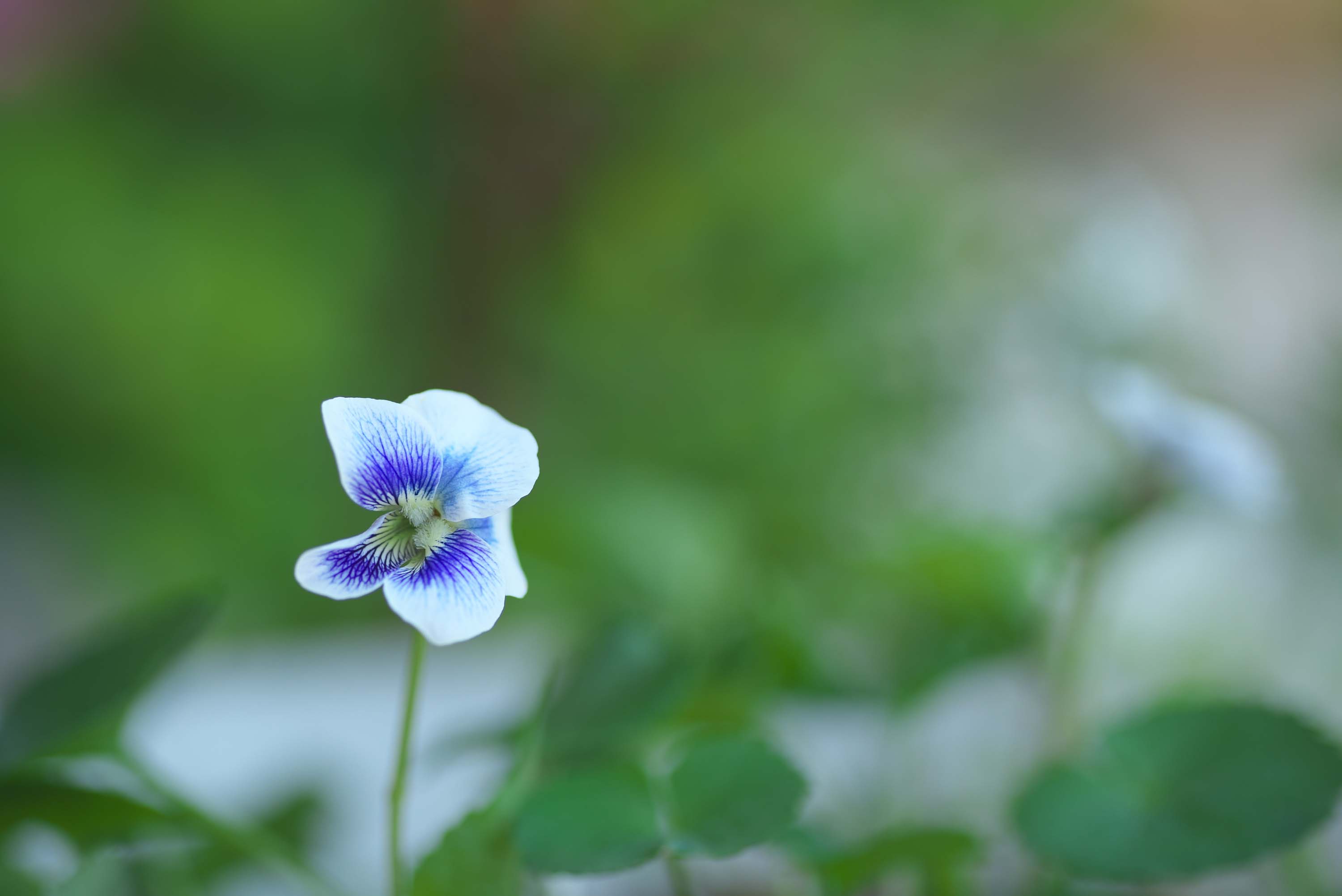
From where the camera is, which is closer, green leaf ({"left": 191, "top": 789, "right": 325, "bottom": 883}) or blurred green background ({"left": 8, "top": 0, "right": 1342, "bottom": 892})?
green leaf ({"left": 191, "top": 789, "right": 325, "bottom": 883})

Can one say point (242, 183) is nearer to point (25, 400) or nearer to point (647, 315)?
point (25, 400)

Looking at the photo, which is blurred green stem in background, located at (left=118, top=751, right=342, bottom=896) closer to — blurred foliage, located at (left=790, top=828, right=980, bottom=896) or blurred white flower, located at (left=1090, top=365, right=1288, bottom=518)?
blurred foliage, located at (left=790, top=828, right=980, bottom=896)

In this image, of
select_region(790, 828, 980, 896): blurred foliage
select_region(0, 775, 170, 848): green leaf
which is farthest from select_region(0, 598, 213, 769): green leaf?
select_region(790, 828, 980, 896): blurred foliage

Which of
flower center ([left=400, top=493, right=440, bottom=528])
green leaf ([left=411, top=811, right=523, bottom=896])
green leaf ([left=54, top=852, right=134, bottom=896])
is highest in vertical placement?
flower center ([left=400, top=493, right=440, bottom=528])

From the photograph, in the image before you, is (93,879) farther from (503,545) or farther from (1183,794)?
(1183,794)

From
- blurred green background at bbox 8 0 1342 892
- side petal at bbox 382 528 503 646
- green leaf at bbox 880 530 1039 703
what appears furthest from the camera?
blurred green background at bbox 8 0 1342 892

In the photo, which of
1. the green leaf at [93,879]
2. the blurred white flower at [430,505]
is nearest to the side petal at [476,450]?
the blurred white flower at [430,505]

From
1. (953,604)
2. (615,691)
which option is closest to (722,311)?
(953,604)
